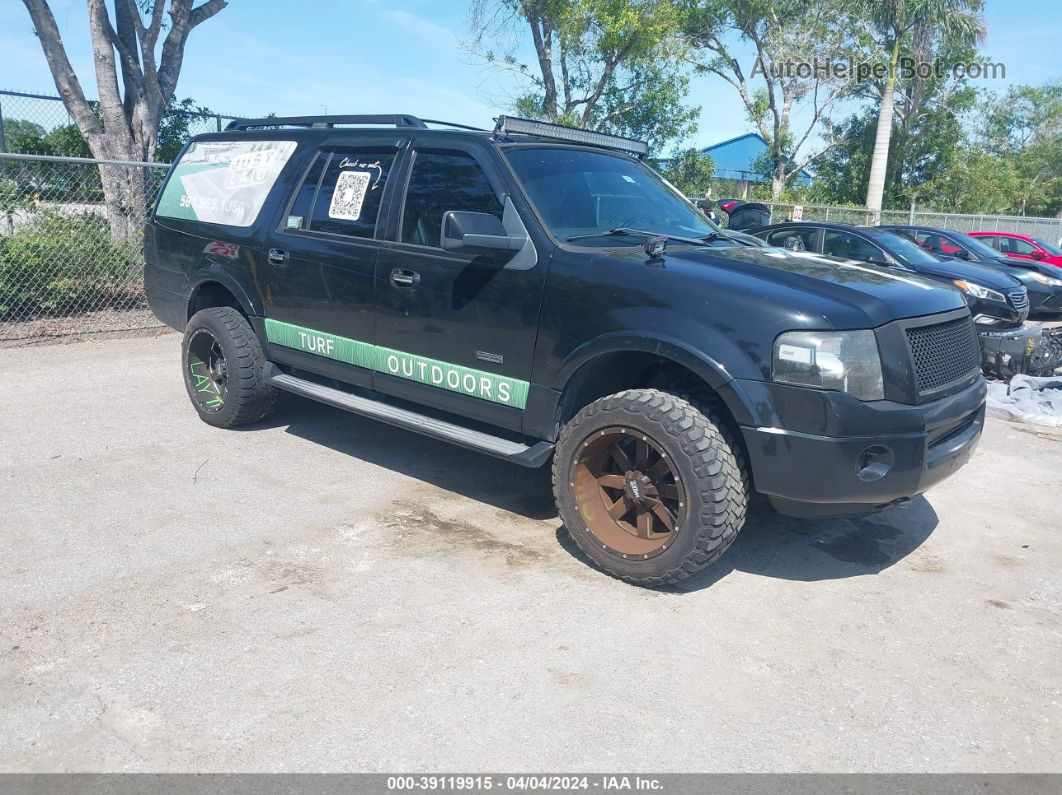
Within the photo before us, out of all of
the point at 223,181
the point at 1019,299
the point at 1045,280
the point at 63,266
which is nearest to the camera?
the point at 223,181

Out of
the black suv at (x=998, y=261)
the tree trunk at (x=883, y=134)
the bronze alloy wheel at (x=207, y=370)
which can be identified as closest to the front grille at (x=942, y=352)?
the bronze alloy wheel at (x=207, y=370)

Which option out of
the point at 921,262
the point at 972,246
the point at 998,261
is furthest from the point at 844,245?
the point at 998,261

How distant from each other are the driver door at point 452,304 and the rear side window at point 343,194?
24cm

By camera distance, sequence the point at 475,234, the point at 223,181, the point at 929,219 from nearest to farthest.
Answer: the point at 475,234, the point at 223,181, the point at 929,219

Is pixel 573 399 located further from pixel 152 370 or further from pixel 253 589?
pixel 152 370

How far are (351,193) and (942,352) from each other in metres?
3.35

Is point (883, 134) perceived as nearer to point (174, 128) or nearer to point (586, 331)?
point (174, 128)

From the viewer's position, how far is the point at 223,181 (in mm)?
5984

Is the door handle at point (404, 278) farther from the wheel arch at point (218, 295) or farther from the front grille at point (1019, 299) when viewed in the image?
the front grille at point (1019, 299)

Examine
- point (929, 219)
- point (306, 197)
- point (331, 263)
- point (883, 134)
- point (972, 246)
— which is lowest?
point (972, 246)

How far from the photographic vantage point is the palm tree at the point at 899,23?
2438cm
